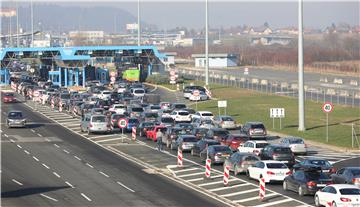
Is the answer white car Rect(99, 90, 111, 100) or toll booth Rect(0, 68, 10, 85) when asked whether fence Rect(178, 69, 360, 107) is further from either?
toll booth Rect(0, 68, 10, 85)

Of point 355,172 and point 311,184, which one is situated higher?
point 355,172

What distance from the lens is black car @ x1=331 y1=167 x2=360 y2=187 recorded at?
3912 centimetres

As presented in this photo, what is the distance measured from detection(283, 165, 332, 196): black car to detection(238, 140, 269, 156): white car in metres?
11.4

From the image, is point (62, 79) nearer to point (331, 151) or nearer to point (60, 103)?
point (60, 103)

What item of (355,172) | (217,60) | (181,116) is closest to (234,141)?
(355,172)

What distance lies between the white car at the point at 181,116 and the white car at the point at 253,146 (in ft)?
73.4

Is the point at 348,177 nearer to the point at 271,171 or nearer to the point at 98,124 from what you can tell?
the point at 271,171

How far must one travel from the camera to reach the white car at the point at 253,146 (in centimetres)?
5141

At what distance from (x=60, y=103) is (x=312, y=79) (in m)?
56.3

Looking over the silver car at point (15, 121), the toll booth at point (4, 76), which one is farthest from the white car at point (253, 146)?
the toll booth at point (4, 76)

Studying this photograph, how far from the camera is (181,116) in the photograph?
7544 cm

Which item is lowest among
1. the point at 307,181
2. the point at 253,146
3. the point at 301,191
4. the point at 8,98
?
the point at 301,191

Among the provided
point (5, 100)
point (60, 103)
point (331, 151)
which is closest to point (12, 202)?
point (331, 151)

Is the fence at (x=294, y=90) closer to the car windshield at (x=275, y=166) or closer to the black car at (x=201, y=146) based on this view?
the black car at (x=201, y=146)
